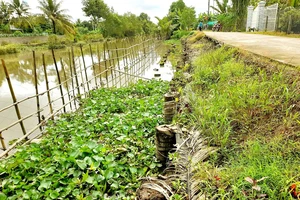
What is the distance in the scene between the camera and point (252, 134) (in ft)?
6.39

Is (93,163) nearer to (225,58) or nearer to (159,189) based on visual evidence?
(159,189)

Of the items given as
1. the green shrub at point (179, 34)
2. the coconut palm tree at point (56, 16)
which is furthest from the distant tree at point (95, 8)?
the green shrub at point (179, 34)

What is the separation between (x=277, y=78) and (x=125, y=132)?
6.83 ft

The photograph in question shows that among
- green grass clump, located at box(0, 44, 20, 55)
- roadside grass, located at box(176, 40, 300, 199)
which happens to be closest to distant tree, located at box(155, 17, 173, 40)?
green grass clump, located at box(0, 44, 20, 55)

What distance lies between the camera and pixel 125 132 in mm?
3213

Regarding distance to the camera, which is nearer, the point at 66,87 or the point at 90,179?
the point at 90,179

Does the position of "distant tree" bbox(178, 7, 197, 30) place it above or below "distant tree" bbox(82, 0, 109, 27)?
below

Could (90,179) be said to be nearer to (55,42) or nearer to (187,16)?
(55,42)

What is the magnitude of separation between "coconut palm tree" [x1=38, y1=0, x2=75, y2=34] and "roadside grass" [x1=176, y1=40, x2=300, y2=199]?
23848 mm

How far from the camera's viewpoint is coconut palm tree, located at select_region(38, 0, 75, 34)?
22.5 meters

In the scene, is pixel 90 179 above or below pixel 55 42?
below

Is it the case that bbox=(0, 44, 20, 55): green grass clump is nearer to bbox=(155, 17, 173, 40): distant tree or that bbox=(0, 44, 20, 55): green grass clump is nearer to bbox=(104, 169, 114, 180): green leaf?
bbox=(155, 17, 173, 40): distant tree

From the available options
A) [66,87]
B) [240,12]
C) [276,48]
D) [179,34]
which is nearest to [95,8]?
[179,34]

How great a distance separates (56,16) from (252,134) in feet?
83.9
